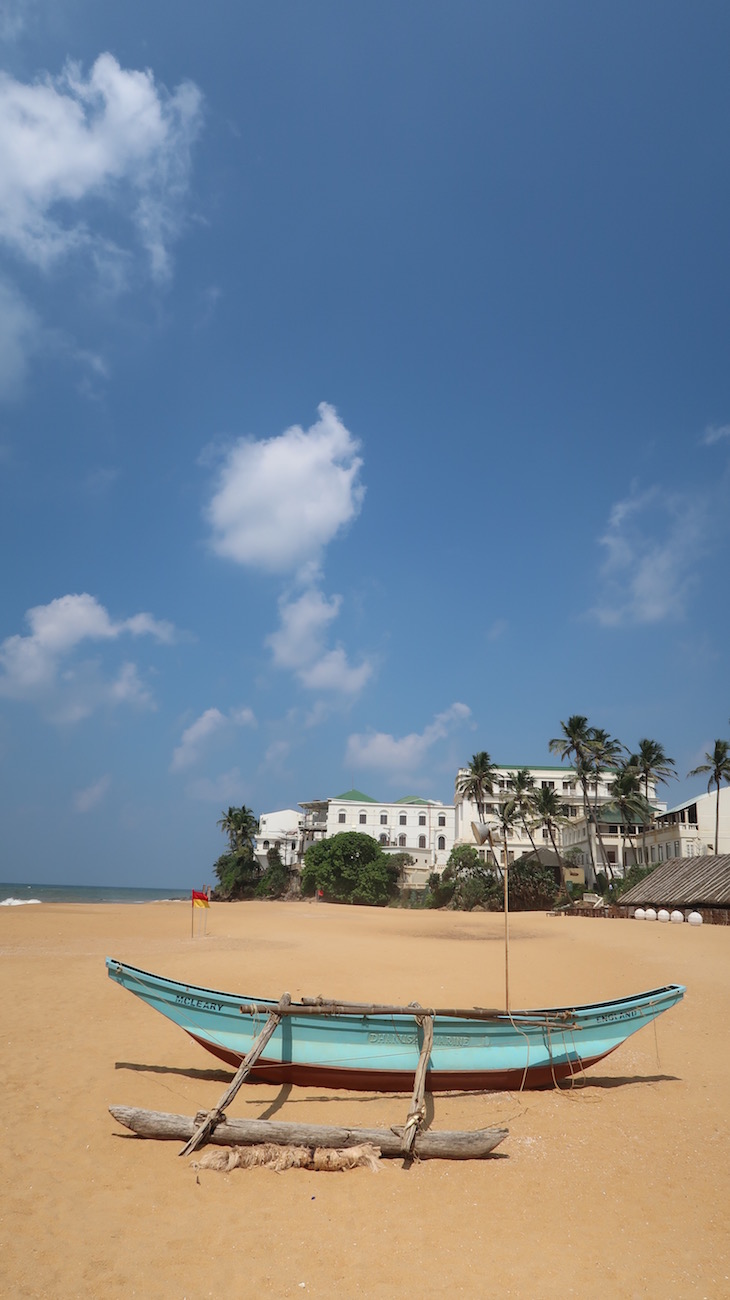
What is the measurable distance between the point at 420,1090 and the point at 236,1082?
2112 millimetres

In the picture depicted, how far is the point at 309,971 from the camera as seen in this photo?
17688 millimetres

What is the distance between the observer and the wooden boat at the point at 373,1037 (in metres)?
9.48

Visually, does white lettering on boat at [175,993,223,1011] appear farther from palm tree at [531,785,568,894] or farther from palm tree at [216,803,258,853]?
palm tree at [216,803,258,853]

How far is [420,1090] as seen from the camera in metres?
8.43

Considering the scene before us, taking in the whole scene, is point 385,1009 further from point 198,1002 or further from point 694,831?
point 694,831

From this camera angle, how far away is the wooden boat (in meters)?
9.48

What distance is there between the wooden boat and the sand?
1.12 ft

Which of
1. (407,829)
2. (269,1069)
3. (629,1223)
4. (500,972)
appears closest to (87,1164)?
(269,1069)

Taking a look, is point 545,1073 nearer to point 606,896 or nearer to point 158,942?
point 158,942

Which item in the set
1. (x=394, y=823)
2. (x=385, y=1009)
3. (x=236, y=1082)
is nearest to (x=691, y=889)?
(x=385, y=1009)

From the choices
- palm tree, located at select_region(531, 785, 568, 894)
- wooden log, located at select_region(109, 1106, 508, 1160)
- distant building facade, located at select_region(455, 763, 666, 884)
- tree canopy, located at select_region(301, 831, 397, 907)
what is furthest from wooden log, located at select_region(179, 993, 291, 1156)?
tree canopy, located at select_region(301, 831, 397, 907)

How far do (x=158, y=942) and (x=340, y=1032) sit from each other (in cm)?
1792

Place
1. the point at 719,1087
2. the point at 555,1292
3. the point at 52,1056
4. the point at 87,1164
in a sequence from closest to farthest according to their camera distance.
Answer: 1. the point at 555,1292
2. the point at 87,1164
3. the point at 719,1087
4. the point at 52,1056

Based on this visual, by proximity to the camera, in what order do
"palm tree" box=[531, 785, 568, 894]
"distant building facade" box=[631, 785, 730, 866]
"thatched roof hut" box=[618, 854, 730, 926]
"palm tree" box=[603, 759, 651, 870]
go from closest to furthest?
"thatched roof hut" box=[618, 854, 730, 926], "distant building facade" box=[631, 785, 730, 866], "palm tree" box=[603, 759, 651, 870], "palm tree" box=[531, 785, 568, 894]
